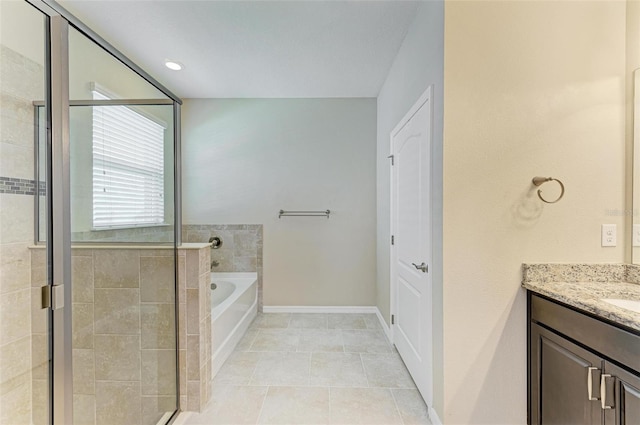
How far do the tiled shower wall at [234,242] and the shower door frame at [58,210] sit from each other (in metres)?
2.34

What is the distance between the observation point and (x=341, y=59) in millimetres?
2592

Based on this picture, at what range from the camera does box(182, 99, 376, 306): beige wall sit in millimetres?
3475

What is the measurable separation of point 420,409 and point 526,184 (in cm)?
148

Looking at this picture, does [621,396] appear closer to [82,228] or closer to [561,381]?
[561,381]

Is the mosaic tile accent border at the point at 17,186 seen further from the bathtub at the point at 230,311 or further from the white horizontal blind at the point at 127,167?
the bathtub at the point at 230,311

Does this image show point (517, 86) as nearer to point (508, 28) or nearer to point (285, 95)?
point (508, 28)

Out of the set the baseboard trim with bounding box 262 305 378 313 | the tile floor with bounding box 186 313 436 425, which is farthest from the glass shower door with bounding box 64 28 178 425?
the baseboard trim with bounding box 262 305 378 313

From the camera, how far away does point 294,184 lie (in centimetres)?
349

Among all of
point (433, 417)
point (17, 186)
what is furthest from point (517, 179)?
point (17, 186)

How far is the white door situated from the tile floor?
7.1 inches

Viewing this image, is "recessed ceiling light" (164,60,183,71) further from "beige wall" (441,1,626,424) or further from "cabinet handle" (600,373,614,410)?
"cabinet handle" (600,373,614,410)

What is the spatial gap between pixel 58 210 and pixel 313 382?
1830 mm

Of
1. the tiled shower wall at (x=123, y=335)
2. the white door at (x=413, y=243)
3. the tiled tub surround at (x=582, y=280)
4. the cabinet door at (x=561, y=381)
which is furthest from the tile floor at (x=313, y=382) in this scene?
the tiled tub surround at (x=582, y=280)

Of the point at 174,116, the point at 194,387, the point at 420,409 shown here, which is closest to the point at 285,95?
the point at 174,116
